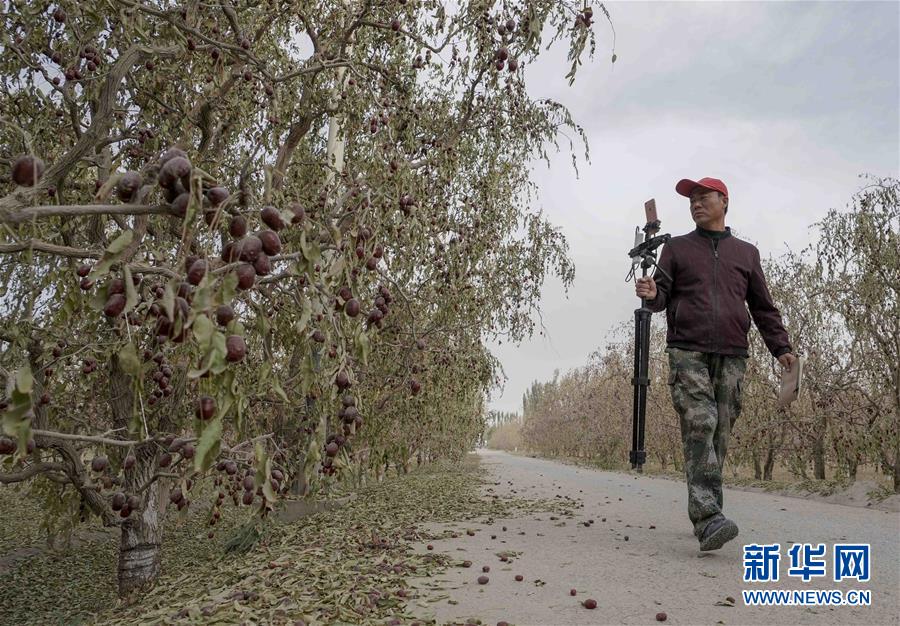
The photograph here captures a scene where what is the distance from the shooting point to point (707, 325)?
408cm

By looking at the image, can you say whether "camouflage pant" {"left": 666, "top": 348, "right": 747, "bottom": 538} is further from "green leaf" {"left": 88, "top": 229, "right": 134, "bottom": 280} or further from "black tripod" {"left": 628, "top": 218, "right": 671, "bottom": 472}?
"green leaf" {"left": 88, "top": 229, "right": 134, "bottom": 280}

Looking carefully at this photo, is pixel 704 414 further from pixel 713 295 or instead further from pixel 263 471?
pixel 263 471

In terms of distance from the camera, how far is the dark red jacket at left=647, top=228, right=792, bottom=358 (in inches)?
161

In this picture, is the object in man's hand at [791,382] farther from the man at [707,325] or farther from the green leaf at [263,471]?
the green leaf at [263,471]

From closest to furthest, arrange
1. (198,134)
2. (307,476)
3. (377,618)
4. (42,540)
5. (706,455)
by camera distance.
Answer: (307,476) < (377,618) < (706,455) < (198,134) < (42,540)

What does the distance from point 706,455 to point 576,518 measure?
99.0 inches

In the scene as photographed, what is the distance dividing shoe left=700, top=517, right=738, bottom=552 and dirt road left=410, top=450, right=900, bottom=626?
0.11 metres

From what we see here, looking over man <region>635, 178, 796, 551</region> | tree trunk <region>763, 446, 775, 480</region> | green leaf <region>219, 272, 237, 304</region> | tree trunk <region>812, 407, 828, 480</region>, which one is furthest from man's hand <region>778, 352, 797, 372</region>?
tree trunk <region>763, 446, 775, 480</region>

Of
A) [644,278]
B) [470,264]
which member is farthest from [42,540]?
[644,278]

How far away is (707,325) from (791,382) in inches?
26.5

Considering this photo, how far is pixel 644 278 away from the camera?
410cm

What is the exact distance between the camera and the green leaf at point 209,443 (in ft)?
4.14

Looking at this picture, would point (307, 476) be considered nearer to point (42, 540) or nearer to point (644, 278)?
point (644, 278)

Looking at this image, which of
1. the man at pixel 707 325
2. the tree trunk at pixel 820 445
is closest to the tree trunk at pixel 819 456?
the tree trunk at pixel 820 445
